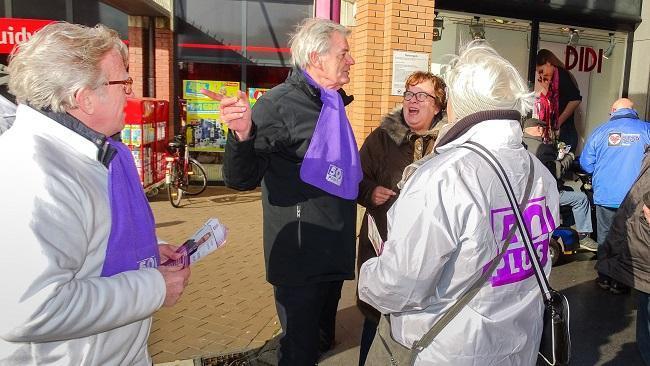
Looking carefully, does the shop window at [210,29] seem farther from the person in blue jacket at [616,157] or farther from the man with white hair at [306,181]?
the man with white hair at [306,181]

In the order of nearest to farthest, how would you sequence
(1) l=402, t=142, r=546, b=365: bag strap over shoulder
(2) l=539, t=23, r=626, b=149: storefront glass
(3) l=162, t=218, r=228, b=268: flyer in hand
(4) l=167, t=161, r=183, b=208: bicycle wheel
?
(1) l=402, t=142, r=546, b=365: bag strap over shoulder → (3) l=162, t=218, r=228, b=268: flyer in hand → (4) l=167, t=161, r=183, b=208: bicycle wheel → (2) l=539, t=23, r=626, b=149: storefront glass

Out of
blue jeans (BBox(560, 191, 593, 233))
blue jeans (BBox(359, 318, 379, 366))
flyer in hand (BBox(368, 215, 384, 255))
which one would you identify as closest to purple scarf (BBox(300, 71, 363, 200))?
flyer in hand (BBox(368, 215, 384, 255))

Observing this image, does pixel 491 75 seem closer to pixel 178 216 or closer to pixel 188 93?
pixel 178 216

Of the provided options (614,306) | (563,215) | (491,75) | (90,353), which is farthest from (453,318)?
(563,215)

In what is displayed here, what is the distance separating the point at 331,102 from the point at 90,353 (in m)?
1.63

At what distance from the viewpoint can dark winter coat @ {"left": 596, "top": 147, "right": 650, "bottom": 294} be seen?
346cm

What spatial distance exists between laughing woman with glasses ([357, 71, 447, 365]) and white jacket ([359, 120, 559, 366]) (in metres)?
1.20

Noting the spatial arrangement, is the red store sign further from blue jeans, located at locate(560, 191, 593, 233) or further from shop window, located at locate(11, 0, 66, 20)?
blue jeans, located at locate(560, 191, 593, 233)

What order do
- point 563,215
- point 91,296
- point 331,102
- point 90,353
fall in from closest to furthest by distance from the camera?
point 91,296 → point 90,353 → point 331,102 → point 563,215

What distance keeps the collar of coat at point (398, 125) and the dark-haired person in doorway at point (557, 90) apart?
459 centimetres

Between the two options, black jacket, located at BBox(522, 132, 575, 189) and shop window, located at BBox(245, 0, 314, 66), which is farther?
shop window, located at BBox(245, 0, 314, 66)

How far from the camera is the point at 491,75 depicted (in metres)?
1.83

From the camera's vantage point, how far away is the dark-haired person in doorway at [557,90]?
7270mm

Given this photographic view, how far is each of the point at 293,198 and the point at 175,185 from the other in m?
6.76
